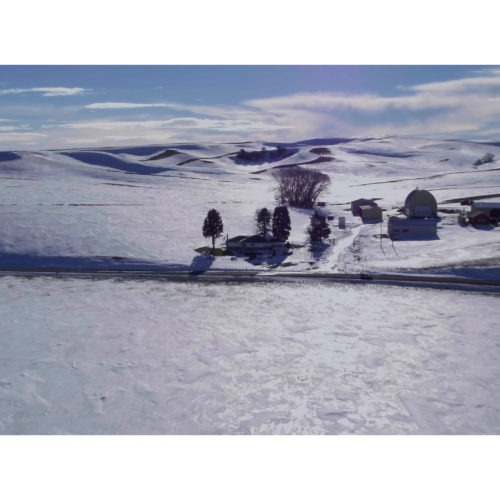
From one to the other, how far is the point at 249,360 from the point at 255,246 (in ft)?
59.6

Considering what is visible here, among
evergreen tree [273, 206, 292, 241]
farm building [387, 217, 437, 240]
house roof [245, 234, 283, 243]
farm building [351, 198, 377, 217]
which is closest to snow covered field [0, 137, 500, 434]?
farm building [387, 217, 437, 240]

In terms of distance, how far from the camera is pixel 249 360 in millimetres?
18422

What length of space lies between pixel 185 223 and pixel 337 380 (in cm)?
2917

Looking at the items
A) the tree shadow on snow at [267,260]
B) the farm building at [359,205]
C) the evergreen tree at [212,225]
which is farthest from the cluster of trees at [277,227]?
the farm building at [359,205]

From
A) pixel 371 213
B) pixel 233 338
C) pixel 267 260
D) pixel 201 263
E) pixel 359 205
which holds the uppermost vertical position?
pixel 359 205

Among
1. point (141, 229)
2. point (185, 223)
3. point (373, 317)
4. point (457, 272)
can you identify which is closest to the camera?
point (373, 317)

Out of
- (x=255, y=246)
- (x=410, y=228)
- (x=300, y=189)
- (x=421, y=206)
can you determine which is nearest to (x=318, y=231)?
(x=255, y=246)

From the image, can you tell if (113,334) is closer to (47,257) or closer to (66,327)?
(66,327)

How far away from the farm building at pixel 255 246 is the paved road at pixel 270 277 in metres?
4.84

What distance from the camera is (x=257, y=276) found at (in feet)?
97.5

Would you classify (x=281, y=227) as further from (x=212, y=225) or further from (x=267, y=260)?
(x=212, y=225)

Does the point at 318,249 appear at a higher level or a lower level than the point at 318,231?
lower

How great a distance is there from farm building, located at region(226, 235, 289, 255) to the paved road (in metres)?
4.84

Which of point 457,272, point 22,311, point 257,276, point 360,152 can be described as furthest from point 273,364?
point 360,152
